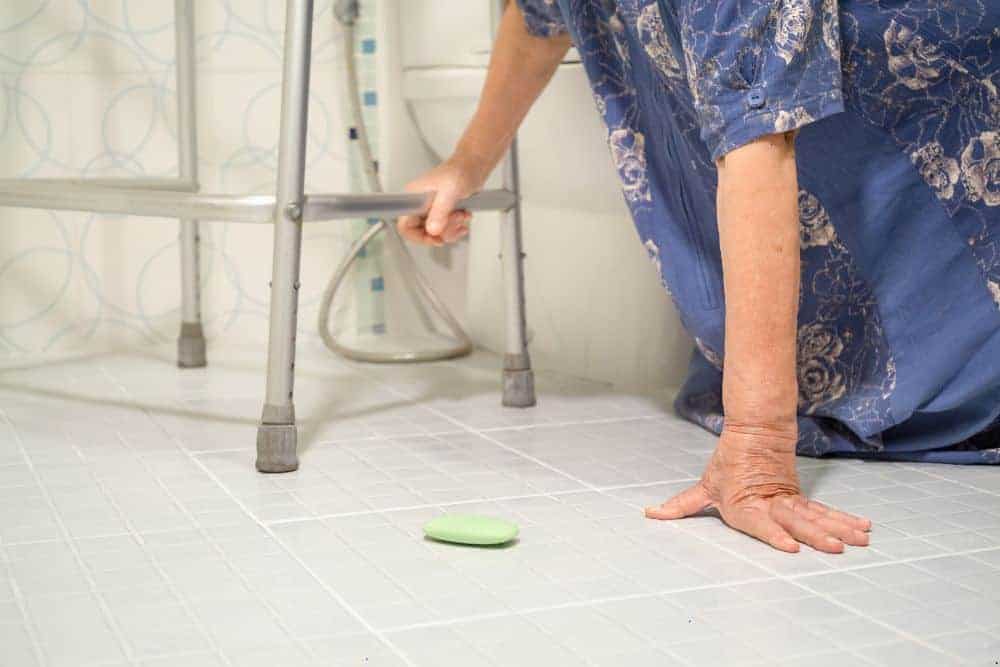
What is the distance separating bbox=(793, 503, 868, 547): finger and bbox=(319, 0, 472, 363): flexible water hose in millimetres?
871

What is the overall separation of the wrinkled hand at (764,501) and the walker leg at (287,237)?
362 mm

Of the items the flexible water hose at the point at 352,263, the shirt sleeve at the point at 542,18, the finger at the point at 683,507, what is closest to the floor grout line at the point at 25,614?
the finger at the point at 683,507

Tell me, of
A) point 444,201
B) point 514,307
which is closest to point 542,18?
point 444,201

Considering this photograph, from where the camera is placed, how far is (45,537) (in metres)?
1.06

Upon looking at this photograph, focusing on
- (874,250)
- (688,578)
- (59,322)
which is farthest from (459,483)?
(59,322)

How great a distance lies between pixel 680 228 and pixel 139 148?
86 centimetres

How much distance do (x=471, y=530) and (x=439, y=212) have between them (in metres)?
0.48

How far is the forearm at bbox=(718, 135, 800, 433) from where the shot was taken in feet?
3.52

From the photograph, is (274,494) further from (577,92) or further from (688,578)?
(577,92)

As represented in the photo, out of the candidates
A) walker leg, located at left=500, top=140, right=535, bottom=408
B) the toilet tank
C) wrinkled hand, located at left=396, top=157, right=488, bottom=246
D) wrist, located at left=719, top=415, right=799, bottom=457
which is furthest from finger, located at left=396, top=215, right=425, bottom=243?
wrist, located at left=719, top=415, right=799, bottom=457

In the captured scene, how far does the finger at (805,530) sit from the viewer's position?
103cm

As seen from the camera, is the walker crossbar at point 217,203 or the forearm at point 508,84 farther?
the forearm at point 508,84

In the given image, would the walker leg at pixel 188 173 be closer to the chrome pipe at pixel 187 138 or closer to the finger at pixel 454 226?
the chrome pipe at pixel 187 138

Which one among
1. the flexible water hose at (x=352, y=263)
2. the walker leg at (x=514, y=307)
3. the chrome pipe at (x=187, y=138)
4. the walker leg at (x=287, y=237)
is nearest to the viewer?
the walker leg at (x=287, y=237)
